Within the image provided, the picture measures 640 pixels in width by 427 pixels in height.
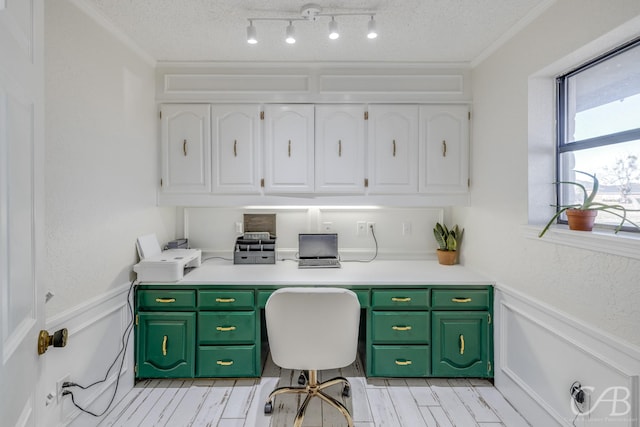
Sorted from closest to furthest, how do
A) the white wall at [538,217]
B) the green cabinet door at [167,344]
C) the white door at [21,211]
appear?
the white door at [21,211], the white wall at [538,217], the green cabinet door at [167,344]

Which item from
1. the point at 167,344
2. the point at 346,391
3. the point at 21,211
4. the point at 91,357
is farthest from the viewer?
the point at 167,344

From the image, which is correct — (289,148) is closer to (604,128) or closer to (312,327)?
(312,327)

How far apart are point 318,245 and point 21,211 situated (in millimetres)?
2205

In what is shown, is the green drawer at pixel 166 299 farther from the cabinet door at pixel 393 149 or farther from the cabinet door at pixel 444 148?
the cabinet door at pixel 444 148

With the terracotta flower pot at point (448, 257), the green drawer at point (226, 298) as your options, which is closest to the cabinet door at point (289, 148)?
Answer: the green drawer at point (226, 298)

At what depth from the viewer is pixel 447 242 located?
2889 millimetres

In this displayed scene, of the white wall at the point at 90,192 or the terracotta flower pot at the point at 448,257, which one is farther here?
the terracotta flower pot at the point at 448,257

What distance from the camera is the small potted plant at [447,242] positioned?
2.85m

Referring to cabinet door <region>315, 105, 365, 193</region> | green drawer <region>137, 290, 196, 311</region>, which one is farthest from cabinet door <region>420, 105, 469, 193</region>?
green drawer <region>137, 290, 196, 311</region>

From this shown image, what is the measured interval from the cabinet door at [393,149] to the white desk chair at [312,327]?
46.1 inches

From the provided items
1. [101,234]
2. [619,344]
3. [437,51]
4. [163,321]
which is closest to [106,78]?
[101,234]

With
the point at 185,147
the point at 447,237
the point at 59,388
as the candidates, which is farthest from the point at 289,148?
the point at 59,388

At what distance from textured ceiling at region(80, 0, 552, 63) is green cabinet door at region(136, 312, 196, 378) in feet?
6.17

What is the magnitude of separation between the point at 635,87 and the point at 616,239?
A: 0.73 m
